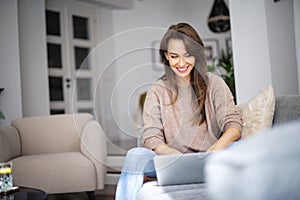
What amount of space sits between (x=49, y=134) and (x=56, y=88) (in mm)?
2301

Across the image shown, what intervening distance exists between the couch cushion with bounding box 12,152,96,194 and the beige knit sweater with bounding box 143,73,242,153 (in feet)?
3.80

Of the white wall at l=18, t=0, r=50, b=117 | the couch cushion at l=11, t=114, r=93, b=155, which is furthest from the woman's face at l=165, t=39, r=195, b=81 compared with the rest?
the white wall at l=18, t=0, r=50, b=117

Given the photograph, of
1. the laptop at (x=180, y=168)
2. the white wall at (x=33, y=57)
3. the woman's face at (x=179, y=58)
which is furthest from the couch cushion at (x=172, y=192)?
the white wall at (x=33, y=57)

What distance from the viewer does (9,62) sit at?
380cm

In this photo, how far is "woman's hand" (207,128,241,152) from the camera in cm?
143

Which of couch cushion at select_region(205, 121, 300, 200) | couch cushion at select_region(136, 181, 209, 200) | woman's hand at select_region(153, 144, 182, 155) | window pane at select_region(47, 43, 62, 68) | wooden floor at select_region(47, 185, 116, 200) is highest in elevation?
window pane at select_region(47, 43, 62, 68)

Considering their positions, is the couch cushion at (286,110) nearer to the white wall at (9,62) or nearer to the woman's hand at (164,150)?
the woman's hand at (164,150)

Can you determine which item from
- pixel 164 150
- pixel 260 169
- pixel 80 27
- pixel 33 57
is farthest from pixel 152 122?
pixel 80 27

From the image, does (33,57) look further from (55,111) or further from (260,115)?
(260,115)

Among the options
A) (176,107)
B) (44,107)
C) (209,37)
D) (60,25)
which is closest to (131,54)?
(176,107)

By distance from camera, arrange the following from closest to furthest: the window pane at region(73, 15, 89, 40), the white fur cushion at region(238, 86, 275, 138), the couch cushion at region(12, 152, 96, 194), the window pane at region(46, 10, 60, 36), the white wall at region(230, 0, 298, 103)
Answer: the white fur cushion at region(238, 86, 275, 138) → the couch cushion at region(12, 152, 96, 194) → the white wall at region(230, 0, 298, 103) → the window pane at region(46, 10, 60, 36) → the window pane at region(73, 15, 89, 40)

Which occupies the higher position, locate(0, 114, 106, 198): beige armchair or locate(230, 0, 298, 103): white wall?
locate(230, 0, 298, 103): white wall

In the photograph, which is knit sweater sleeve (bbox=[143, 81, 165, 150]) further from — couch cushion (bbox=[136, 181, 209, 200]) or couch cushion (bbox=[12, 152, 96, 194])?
couch cushion (bbox=[12, 152, 96, 194])

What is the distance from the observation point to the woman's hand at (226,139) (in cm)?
143
